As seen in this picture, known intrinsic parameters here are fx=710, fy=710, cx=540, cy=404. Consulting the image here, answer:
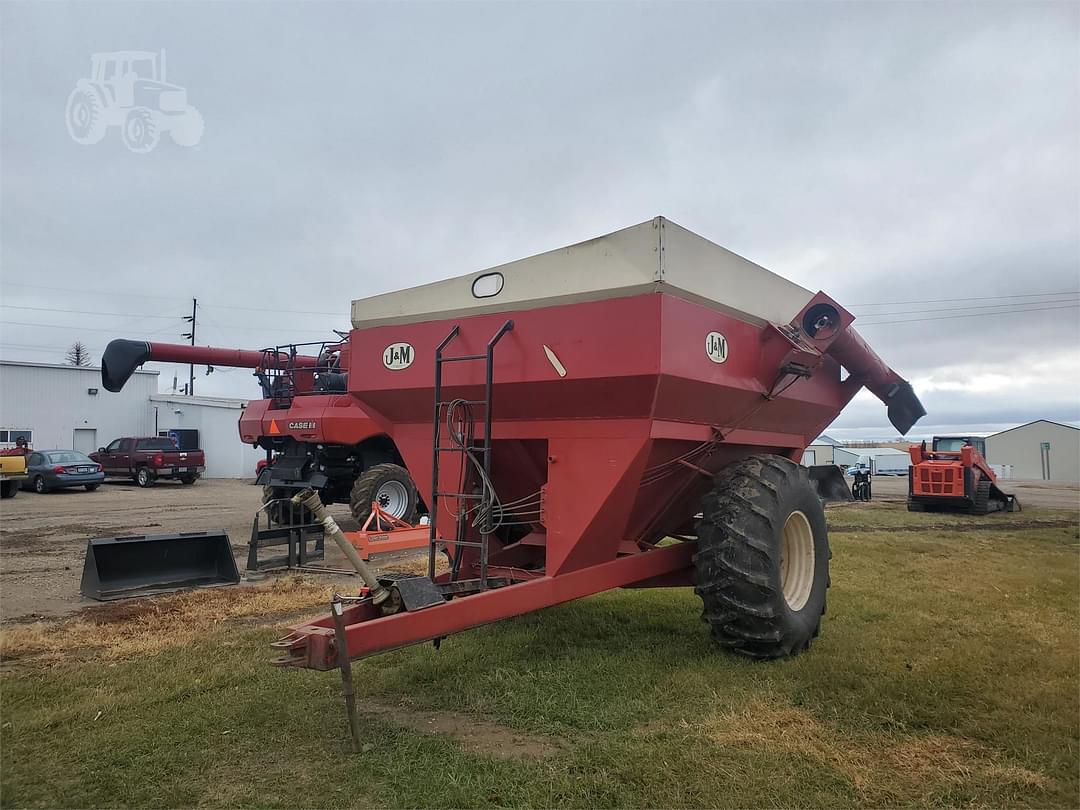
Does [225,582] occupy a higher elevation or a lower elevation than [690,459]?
lower

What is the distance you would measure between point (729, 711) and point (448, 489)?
2.18 m

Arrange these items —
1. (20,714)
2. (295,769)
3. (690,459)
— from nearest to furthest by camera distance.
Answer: (295,769) < (20,714) < (690,459)

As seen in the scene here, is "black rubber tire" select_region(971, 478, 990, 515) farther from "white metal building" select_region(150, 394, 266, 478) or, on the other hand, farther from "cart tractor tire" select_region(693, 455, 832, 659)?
"white metal building" select_region(150, 394, 266, 478)

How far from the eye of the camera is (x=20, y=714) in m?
3.71

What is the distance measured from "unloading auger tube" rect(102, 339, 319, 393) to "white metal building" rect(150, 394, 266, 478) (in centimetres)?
1887

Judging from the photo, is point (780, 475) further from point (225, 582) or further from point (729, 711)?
point (225, 582)

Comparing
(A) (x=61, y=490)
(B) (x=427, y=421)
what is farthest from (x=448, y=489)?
(A) (x=61, y=490)

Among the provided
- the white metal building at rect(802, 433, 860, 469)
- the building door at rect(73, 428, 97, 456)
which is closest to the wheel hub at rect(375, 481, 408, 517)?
the white metal building at rect(802, 433, 860, 469)

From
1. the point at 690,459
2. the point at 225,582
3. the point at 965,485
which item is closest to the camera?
the point at 690,459

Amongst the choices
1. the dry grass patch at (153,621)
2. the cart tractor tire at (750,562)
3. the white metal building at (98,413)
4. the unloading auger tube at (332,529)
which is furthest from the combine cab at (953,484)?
the white metal building at (98,413)

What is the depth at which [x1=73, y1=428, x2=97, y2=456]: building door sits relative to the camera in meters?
29.2

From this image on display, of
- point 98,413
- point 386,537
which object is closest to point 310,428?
point 386,537

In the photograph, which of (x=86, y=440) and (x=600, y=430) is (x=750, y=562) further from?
(x=86, y=440)

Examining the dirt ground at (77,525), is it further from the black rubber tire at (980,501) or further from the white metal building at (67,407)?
the black rubber tire at (980,501)
